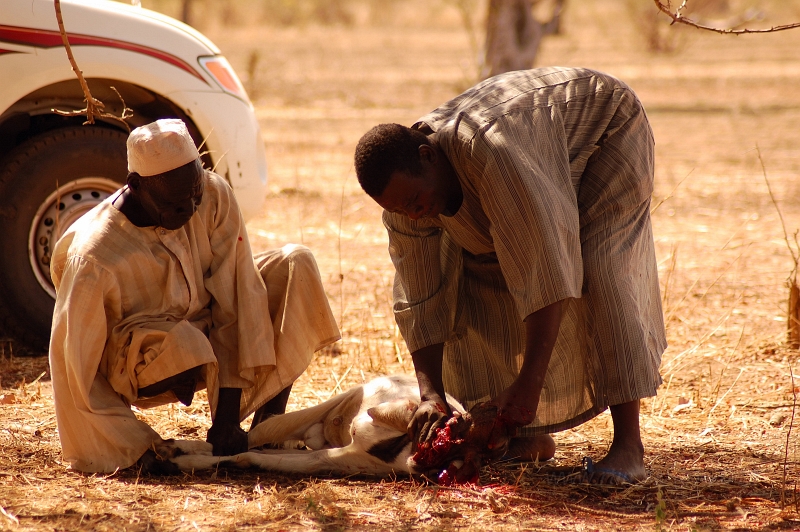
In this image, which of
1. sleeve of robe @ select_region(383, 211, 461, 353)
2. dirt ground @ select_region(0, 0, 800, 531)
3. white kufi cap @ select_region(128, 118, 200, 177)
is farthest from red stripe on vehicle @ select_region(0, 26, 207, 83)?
sleeve of robe @ select_region(383, 211, 461, 353)

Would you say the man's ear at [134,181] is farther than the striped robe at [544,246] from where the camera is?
Yes

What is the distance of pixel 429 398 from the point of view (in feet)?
10.6

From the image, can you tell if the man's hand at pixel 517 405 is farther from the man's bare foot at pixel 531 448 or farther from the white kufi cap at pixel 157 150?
the white kufi cap at pixel 157 150

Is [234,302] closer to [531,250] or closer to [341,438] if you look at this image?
[341,438]

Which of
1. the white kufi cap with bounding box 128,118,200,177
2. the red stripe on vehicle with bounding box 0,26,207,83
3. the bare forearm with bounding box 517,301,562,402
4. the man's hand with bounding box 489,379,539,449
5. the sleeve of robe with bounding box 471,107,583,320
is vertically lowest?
the man's hand with bounding box 489,379,539,449

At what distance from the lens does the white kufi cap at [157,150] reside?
3.18 metres

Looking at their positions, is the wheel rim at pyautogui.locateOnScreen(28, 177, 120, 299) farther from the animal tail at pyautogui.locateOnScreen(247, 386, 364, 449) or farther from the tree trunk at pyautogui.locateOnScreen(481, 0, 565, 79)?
the tree trunk at pyautogui.locateOnScreen(481, 0, 565, 79)

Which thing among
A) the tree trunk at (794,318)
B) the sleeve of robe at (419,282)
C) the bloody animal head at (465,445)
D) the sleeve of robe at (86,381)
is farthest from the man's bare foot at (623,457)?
the tree trunk at (794,318)

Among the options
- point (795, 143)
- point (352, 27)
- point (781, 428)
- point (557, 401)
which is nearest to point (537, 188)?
point (557, 401)

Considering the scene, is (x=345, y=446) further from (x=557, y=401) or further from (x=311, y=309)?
(x=557, y=401)

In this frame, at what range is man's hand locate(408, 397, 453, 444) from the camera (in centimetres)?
315

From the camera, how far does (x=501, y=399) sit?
293 cm

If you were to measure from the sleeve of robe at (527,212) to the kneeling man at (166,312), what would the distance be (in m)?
0.99

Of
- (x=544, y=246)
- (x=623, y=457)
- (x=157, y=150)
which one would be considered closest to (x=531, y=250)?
(x=544, y=246)
